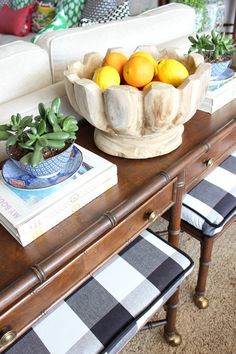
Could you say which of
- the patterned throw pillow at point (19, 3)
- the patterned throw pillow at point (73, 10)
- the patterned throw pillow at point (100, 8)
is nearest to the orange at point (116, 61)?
the patterned throw pillow at point (100, 8)

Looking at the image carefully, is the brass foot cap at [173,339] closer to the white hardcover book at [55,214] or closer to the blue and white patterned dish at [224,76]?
the white hardcover book at [55,214]

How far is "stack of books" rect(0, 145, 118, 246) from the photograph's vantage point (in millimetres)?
583

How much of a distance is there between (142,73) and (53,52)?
376 millimetres

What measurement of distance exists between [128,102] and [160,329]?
0.89 m

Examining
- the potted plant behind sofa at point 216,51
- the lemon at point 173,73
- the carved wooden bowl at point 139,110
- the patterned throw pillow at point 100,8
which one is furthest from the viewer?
the patterned throw pillow at point 100,8

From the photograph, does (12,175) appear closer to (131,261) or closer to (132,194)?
(132,194)

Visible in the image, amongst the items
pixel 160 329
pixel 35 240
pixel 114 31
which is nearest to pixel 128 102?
pixel 35 240

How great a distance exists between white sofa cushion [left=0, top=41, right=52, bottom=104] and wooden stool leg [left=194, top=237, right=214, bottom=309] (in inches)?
28.8

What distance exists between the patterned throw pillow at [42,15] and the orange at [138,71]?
243 cm

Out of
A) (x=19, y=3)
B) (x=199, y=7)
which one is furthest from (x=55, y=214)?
(x=19, y=3)

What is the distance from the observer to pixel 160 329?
45.8 inches

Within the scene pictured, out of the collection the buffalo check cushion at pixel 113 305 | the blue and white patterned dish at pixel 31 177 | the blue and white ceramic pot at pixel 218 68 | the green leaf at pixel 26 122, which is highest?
the green leaf at pixel 26 122

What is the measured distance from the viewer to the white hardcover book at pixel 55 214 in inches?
22.8

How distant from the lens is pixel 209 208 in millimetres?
1003
